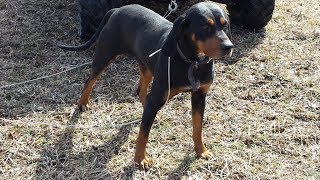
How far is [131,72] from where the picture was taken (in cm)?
493

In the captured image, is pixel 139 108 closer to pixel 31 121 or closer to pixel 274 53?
pixel 31 121

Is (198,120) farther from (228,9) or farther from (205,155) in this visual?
(228,9)

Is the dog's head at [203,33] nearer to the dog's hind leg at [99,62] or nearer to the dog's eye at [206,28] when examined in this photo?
the dog's eye at [206,28]

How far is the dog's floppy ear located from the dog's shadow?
1081mm

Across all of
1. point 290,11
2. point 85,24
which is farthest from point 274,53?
point 85,24

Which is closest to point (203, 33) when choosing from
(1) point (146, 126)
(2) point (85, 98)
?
(1) point (146, 126)

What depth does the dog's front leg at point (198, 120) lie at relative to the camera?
3.40 metres

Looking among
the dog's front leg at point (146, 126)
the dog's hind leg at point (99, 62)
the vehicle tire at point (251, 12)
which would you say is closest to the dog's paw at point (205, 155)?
the dog's front leg at point (146, 126)

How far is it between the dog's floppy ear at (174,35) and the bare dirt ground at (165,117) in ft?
3.48

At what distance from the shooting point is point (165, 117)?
4172mm

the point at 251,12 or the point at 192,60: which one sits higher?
the point at 192,60

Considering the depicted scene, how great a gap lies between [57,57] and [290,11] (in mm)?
3302

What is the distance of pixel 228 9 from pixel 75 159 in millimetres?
3278

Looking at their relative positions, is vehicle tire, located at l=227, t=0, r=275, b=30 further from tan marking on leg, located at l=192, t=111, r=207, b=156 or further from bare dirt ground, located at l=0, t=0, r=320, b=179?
tan marking on leg, located at l=192, t=111, r=207, b=156
